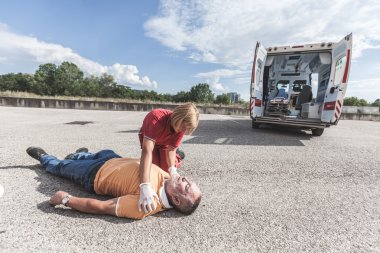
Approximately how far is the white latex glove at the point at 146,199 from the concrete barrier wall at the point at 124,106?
53.3 feet

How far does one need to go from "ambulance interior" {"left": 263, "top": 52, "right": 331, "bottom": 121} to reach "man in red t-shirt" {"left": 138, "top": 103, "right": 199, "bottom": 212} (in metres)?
6.12

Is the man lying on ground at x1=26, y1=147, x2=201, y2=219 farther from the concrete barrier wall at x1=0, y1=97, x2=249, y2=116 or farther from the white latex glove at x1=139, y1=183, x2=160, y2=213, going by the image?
the concrete barrier wall at x1=0, y1=97, x2=249, y2=116

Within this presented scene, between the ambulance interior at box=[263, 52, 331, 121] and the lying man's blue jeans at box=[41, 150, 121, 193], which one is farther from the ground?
the ambulance interior at box=[263, 52, 331, 121]

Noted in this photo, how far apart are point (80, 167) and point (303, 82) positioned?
10720 millimetres

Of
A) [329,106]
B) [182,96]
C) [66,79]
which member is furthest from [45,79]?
[329,106]

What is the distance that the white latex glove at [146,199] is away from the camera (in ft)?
5.84

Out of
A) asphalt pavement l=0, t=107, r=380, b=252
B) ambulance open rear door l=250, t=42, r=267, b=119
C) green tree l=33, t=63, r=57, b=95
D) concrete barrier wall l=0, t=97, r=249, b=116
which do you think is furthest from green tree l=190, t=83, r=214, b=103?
asphalt pavement l=0, t=107, r=380, b=252

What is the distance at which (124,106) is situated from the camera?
17875 mm

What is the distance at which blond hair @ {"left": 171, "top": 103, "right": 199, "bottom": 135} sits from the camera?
6.68 ft

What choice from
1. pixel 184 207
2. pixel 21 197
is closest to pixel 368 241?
pixel 184 207

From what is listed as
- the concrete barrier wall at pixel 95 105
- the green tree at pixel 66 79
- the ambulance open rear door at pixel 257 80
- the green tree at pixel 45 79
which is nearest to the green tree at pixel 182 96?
the green tree at pixel 66 79

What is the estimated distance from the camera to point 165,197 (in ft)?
6.56

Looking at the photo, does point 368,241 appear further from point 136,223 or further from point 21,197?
point 21,197

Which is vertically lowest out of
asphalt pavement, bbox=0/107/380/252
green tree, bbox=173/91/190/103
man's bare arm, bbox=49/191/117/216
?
asphalt pavement, bbox=0/107/380/252
